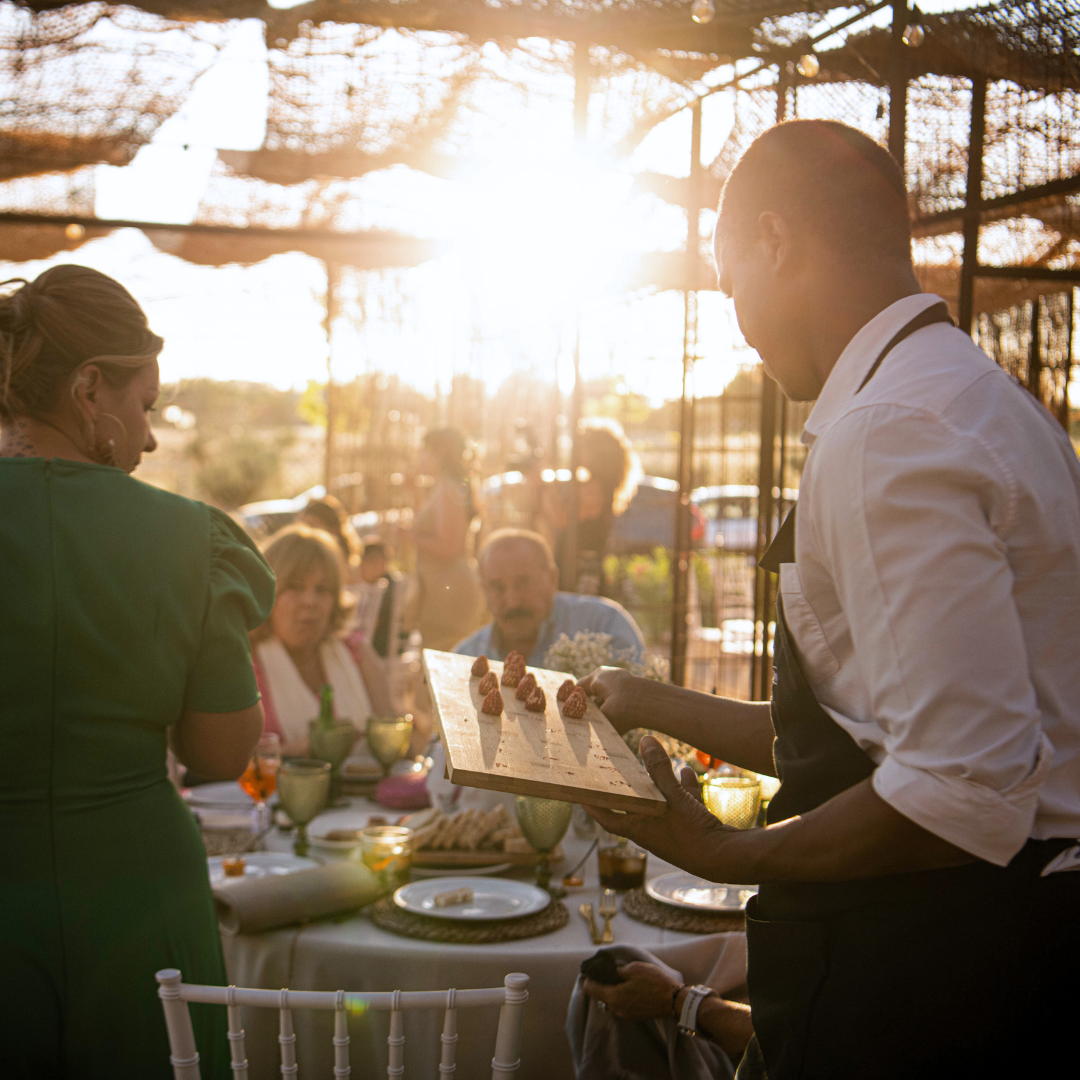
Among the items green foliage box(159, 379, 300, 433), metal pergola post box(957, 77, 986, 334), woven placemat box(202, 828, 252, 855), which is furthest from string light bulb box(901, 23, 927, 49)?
green foliage box(159, 379, 300, 433)

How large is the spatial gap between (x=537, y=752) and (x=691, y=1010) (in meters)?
0.69

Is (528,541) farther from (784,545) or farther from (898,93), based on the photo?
(784,545)

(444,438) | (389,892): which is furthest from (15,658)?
(444,438)

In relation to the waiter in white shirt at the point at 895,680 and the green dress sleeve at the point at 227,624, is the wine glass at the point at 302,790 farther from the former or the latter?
the waiter in white shirt at the point at 895,680

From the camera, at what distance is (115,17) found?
390 cm

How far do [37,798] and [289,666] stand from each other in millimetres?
2015

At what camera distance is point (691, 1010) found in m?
1.65

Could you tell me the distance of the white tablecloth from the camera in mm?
1742

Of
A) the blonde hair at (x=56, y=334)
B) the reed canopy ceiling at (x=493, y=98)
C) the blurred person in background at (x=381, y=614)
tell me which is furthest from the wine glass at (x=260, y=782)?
the blurred person in background at (x=381, y=614)

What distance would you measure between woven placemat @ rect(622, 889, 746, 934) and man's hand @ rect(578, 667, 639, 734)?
1.87ft

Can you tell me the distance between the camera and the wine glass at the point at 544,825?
2.01 meters

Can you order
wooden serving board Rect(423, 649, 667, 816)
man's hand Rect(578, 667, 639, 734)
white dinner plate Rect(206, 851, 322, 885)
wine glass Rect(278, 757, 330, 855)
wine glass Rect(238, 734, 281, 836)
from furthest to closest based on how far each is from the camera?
wine glass Rect(238, 734, 281, 836), wine glass Rect(278, 757, 330, 855), white dinner plate Rect(206, 851, 322, 885), man's hand Rect(578, 667, 639, 734), wooden serving board Rect(423, 649, 667, 816)

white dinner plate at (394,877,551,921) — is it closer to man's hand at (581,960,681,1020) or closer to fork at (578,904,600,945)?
fork at (578,904,600,945)

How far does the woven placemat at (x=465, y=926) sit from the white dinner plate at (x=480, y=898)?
12mm
